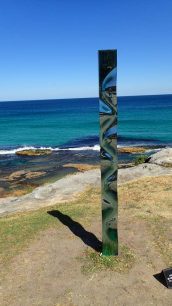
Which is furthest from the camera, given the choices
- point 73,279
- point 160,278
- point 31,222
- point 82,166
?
point 82,166

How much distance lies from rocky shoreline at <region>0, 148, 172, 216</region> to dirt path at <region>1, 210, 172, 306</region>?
18.3 ft

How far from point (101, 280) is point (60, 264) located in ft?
5.25

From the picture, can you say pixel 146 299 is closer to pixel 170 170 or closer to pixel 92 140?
pixel 170 170

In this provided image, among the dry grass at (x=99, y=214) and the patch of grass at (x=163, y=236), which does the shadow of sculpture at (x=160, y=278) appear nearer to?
the patch of grass at (x=163, y=236)

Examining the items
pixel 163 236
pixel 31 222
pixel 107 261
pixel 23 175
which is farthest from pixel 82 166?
pixel 107 261

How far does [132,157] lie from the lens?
40.6 m

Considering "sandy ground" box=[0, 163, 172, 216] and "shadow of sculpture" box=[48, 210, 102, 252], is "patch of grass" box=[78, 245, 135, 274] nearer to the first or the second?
"shadow of sculpture" box=[48, 210, 102, 252]

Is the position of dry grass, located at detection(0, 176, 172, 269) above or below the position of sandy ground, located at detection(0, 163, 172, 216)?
above

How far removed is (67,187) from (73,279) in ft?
36.4

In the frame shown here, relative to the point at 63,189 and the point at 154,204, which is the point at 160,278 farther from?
the point at 63,189

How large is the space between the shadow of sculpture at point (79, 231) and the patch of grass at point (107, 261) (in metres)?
0.54

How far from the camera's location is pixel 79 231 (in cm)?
1460

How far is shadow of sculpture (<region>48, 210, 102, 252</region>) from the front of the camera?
13328mm

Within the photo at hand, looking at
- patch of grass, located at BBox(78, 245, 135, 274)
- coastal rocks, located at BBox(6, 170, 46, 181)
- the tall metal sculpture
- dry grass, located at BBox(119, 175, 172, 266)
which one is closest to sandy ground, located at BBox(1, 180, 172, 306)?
patch of grass, located at BBox(78, 245, 135, 274)
